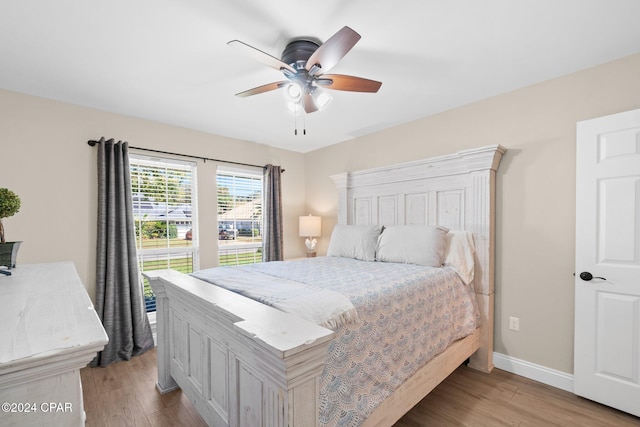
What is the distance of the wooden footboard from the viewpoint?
0.92 m

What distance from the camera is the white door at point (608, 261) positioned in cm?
188

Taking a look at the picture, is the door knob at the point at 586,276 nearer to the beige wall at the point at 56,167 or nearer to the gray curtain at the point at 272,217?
the gray curtain at the point at 272,217

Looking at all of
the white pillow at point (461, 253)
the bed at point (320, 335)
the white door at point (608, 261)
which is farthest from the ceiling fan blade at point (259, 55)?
the white door at point (608, 261)

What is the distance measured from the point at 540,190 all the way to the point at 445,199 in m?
0.75

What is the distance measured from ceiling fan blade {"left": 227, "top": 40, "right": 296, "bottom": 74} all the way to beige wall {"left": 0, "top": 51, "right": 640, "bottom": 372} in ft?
6.43

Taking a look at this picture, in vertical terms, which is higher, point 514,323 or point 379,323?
point 379,323

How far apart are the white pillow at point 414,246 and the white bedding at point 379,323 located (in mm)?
108

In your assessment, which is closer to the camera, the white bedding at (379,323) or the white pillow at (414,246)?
the white bedding at (379,323)

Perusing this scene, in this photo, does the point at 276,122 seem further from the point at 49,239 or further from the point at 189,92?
the point at 49,239

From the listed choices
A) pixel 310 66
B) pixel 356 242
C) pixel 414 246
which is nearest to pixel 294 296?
pixel 310 66

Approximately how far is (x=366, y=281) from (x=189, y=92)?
215 centimetres

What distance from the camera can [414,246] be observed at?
2537 millimetres

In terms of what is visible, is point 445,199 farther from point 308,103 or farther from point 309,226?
point 309,226

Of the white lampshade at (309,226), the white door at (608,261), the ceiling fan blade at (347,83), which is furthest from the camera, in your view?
the white lampshade at (309,226)
